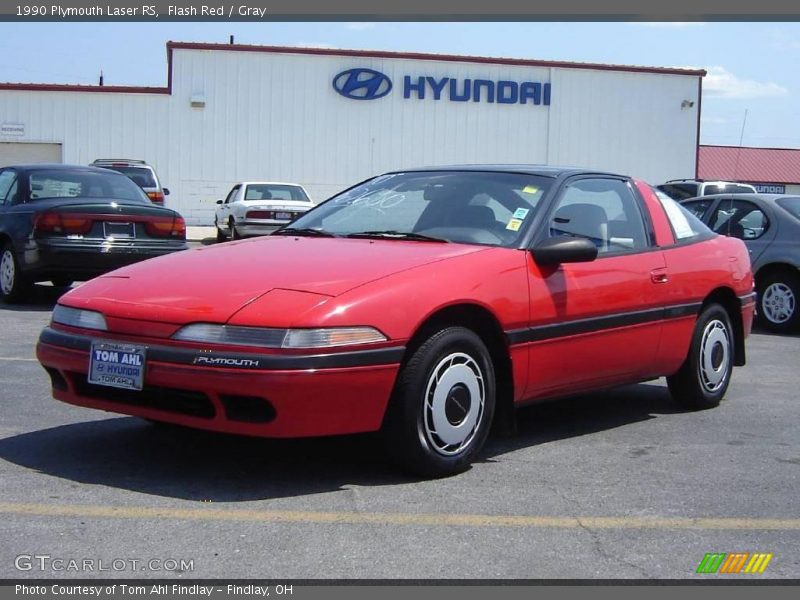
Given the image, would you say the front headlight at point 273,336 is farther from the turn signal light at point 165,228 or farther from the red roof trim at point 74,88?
the red roof trim at point 74,88

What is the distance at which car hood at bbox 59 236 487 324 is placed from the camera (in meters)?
4.30

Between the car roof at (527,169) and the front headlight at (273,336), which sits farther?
the car roof at (527,169)

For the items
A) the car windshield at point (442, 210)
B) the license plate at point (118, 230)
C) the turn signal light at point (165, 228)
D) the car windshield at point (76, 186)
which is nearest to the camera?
the car windshield at point (442, 210)

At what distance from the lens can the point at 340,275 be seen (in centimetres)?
445

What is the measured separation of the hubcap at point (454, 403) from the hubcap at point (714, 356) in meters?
2.20

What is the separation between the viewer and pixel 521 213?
527cm

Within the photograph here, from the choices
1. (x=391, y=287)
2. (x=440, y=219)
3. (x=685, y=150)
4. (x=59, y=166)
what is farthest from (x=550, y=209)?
(x=685, y=150)

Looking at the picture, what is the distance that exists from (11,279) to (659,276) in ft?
22.4

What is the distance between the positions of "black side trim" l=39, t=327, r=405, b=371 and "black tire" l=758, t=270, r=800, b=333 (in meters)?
7.21

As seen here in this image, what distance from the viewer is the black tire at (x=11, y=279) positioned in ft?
33.2

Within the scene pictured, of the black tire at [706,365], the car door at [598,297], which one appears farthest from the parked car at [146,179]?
the car door at [598,297]

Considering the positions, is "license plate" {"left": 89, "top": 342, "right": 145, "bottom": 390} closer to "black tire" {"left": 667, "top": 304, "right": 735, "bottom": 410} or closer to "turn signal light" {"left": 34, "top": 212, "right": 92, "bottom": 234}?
"black tire" {"left": 667, "top": 304, "right": 735, "bottom": 410}

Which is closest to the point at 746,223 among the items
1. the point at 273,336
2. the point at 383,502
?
the point at 383,502

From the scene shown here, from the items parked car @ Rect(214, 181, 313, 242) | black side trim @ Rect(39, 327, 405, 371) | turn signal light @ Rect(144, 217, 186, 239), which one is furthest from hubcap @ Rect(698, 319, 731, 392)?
parked car @ Rect(214, 181, 313, 242)
